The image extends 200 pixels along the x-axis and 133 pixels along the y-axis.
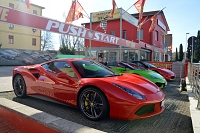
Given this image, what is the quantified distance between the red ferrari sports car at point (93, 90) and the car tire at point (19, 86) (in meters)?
0.30

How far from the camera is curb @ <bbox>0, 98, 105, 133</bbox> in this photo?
2.49 m

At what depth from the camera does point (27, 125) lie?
2.98m

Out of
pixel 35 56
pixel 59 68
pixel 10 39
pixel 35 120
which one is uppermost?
pixel 10 39

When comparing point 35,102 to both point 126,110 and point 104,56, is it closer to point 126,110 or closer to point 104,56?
point 126,110

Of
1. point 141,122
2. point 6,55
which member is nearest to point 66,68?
point 141,122

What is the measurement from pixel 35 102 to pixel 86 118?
1753 millimetres

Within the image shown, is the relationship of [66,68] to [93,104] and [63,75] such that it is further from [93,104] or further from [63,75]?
[93,104]

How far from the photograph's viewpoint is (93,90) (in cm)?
314

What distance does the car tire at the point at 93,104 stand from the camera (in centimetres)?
299

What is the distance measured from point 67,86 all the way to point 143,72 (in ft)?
13.7

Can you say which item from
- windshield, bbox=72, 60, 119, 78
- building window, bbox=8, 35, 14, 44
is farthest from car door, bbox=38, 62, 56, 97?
building window, bbox=8, 35, 14, 44

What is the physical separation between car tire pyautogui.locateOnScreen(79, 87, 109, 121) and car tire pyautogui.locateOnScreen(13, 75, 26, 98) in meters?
2.16

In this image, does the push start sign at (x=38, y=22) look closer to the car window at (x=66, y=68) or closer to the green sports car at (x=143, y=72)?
the green sports car at (x=143, y=72)

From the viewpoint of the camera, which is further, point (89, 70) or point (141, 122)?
point (89, 70)
